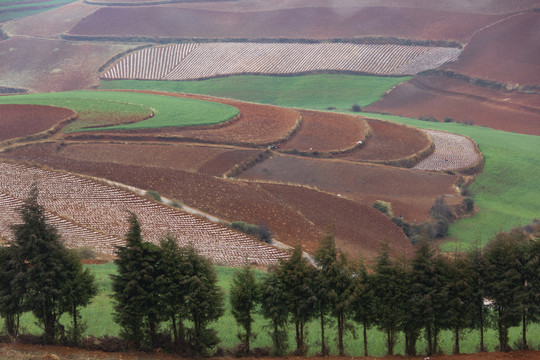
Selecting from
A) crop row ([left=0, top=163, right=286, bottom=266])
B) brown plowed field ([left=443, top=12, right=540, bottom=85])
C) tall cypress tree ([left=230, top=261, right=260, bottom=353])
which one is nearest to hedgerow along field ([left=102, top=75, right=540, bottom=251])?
tall cypress tree ([left=230, top=261, right=260, bottom=353])

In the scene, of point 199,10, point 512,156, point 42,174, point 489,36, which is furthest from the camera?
point 199,10

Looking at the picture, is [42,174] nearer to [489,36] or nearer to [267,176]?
[267,176]

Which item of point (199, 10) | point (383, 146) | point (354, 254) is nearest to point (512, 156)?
point (383, 146)

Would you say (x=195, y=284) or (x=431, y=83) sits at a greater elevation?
(x=431, y=83)

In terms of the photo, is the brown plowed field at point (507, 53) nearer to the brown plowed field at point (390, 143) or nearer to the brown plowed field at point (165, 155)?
the brown plowed field at point (390, 143)

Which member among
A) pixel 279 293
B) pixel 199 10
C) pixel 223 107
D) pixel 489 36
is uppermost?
pixel 199 10

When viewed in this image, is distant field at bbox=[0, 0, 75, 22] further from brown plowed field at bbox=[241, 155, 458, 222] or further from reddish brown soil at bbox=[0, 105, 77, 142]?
brown plowed field at bbox=[241, 155, 458, 222]
